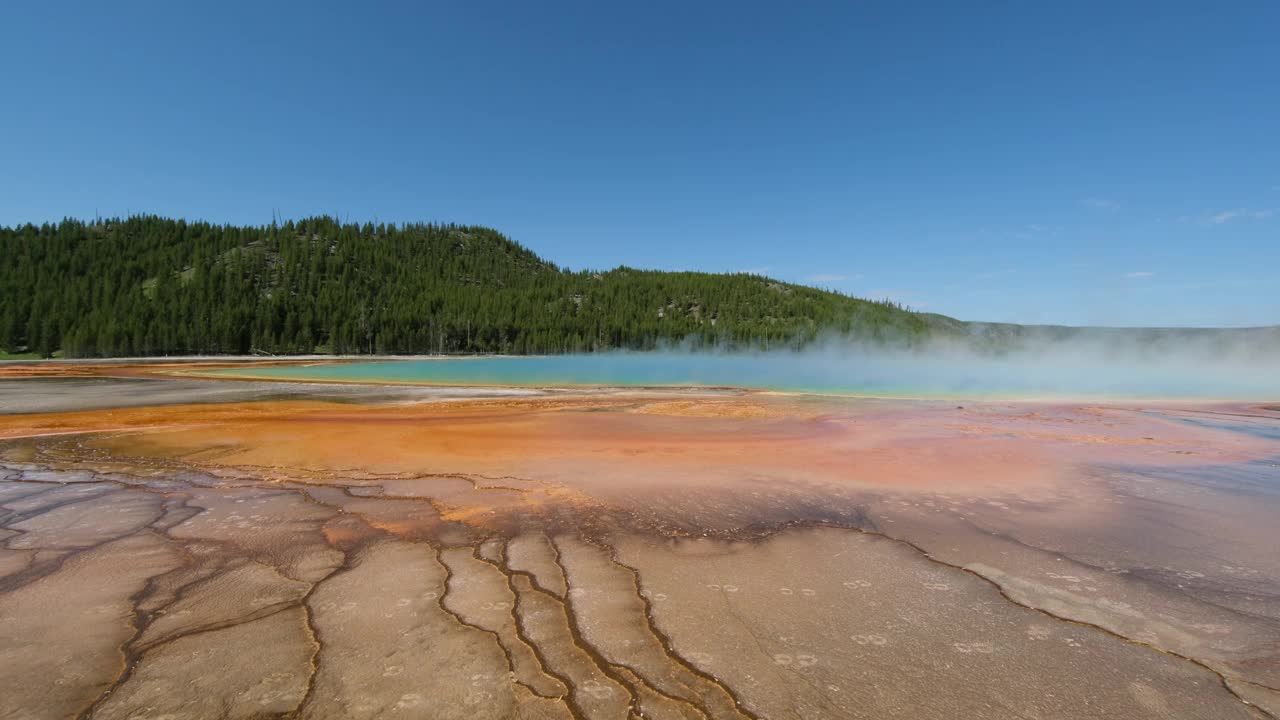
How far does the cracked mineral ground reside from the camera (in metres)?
3.29

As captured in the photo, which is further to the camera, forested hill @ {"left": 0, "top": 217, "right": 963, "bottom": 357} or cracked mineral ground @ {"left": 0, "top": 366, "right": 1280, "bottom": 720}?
forested hill @ {"left": 0, "top": 217, "right": 963, "bottom": 357}

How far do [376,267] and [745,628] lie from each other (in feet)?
548

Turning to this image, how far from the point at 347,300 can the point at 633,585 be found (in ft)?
428

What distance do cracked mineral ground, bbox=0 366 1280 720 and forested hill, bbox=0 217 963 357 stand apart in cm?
10080

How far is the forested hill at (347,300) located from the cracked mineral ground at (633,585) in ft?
331

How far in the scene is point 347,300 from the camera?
118188 millimetres

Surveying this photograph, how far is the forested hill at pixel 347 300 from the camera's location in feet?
304

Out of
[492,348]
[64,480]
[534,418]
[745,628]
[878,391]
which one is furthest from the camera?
[492,348]

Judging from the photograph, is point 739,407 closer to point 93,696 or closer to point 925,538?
point 925,538

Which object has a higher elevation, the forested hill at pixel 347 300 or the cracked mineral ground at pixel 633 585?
the forested hill at pixel 347 300

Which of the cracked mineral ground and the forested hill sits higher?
the forested hill

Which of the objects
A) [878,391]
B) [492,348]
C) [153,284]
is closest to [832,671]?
[878,391]

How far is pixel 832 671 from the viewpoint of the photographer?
11.6 ft

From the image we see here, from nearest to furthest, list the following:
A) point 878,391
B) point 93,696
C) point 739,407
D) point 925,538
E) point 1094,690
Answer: point 93,696 < point 1094,690 < point 925,538 < point 739,407 < point 878,391
